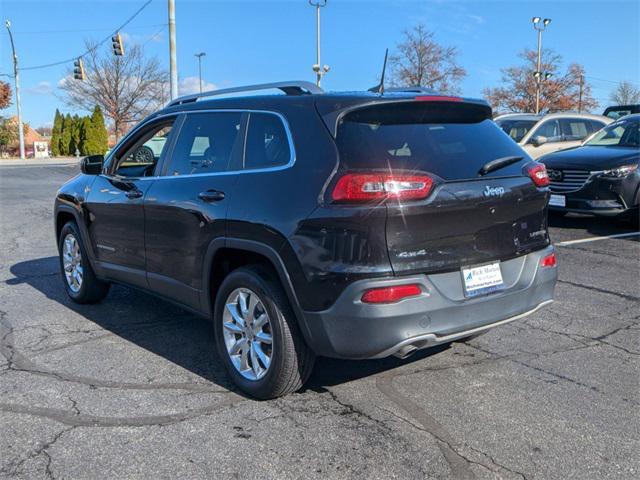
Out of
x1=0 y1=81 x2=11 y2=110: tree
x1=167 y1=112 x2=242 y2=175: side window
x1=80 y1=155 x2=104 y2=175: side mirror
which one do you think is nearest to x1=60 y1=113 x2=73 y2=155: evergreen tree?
x1=0 y1=81 x2=11 y2=110: tree

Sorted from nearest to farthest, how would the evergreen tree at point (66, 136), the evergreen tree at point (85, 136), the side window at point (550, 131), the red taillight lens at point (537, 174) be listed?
1. the red taillight lens at point (537, 174)
2. the side window at point (550, 131)
3. the evergreen tree at point (85, 136)
4. the evergreen tree at point (66, 136)

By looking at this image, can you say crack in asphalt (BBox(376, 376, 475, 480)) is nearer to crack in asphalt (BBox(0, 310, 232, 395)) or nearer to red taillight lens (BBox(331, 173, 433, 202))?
crack in asphalt (BBox(0, 310, 232, 395))

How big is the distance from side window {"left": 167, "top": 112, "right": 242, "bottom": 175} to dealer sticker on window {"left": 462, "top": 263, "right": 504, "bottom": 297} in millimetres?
1655

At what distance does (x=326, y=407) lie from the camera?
359cm

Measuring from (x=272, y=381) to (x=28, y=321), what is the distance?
290cm

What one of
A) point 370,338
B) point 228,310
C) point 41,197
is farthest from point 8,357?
point 41,197

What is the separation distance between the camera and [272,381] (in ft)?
11.7

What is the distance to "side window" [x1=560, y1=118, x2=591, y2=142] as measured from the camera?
13562 millimetres

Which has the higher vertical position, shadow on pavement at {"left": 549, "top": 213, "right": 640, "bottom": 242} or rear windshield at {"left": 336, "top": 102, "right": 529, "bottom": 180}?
rear windshield at {"left": 336, "top": 102, "right": 529, "bottom": 180}

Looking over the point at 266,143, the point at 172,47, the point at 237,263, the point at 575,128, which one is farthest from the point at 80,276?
the point at 172,47

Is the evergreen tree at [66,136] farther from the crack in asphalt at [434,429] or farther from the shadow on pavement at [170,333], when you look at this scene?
the crack in asphalt at [434,429]

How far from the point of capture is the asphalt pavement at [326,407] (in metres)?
2.99

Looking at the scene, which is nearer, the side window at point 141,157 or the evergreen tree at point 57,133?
the side window at point 141,157

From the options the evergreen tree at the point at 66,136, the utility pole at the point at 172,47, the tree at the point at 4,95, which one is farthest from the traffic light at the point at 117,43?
the tree at the point at 4,95
